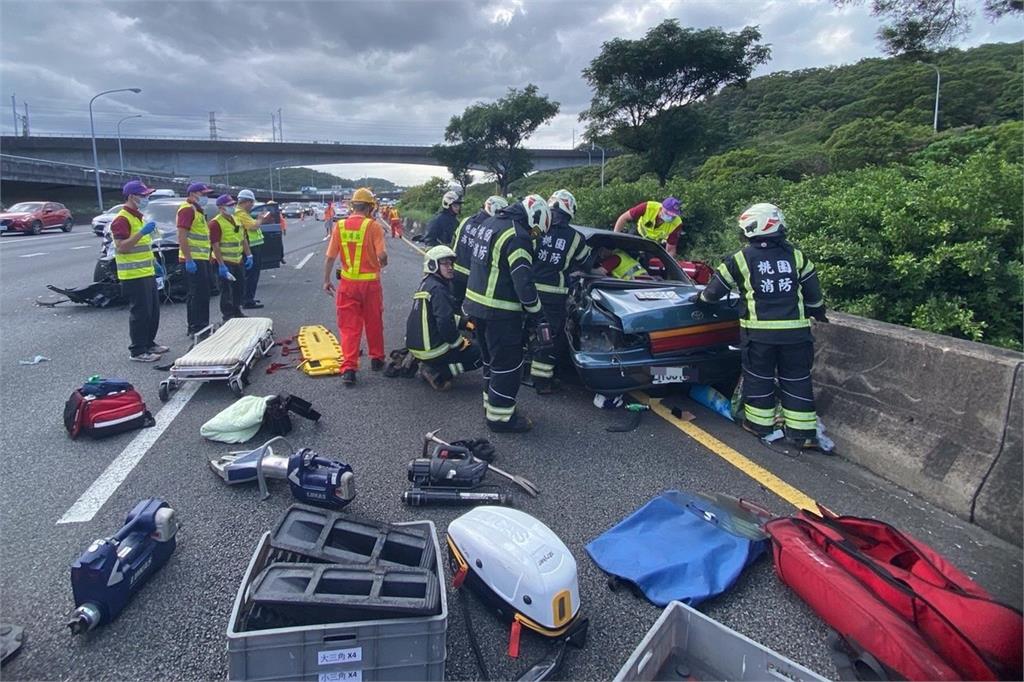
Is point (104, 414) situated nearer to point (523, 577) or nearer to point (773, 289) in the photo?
point (523, 577)

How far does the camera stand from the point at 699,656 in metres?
2.29

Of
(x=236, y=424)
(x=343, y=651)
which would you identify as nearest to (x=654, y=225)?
(x=236, y=424)

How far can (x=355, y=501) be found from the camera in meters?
3.55

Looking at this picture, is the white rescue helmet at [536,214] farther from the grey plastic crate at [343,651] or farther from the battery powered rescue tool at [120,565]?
the grey plastic crate at [343,651]

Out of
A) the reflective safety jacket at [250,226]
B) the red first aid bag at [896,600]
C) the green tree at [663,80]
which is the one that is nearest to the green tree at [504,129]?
the green tree at [663,80]

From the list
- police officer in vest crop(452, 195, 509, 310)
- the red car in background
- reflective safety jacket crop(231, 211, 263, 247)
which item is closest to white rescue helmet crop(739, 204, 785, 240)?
police officer in vest crop(452, 195, 509, 310)

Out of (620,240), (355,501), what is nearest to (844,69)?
(620,240)

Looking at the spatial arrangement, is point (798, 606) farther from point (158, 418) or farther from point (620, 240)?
point (158, 418)

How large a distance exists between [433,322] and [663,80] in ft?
91.5

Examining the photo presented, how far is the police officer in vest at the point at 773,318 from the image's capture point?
170 inches

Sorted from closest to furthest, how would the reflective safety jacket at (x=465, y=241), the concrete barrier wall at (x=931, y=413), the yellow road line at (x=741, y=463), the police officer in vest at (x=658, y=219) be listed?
1. the concrete barrier wall at (x=931, y=413)
2. the yellow road line at (x=741, y=463)
3. the reflective safety jacket at (x=465, y=241)
4. the police officer in vest at (x=658, y=219)

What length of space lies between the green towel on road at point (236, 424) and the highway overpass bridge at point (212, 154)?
181 ft

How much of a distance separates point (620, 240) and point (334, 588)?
468 cm

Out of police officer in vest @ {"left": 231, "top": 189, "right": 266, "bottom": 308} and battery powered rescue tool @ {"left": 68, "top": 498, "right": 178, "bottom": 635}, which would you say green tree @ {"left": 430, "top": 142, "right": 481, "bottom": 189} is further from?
battery powered rescue tool @ {"left": 68, "top": 498, "right": 178, "bottom": 635}
